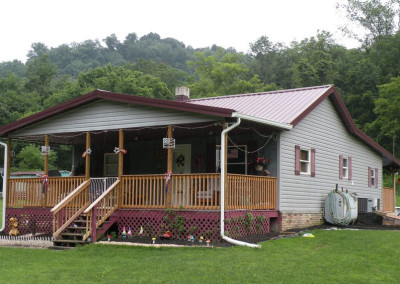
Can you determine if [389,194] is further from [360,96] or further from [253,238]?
[360,96]

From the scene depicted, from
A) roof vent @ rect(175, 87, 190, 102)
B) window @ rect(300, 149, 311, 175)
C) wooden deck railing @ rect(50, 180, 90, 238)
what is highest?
roof vent @ rect(175, 87, 190, 102)

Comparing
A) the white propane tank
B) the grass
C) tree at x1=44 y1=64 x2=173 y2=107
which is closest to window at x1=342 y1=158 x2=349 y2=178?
the white propane tank

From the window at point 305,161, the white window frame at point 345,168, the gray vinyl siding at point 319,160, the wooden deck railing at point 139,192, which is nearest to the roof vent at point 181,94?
the gray vinyl siding at point 319,160

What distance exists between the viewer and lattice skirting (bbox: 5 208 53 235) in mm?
16516

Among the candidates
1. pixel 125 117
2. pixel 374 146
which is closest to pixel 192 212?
pixel 125 117

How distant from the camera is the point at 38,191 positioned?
16.9 meters

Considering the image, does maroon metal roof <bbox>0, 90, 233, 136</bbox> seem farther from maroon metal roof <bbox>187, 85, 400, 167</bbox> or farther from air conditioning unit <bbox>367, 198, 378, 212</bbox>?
air conditioning unit <bbox>367, 198, 378, 212</bbox>

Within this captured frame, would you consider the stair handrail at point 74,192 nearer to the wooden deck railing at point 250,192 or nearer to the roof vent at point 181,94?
the wooden deck railing at point 250,192

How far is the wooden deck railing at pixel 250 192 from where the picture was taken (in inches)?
544

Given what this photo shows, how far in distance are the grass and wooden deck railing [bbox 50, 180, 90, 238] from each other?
49.0 inches

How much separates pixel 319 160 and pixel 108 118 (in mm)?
7726

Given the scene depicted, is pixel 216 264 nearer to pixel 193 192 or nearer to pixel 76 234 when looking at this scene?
pixel 193 192

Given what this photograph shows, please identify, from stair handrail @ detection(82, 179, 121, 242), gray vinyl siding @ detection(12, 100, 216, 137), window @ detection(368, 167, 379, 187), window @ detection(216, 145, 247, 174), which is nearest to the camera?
stair handrail @ detection(82, 179, 121, 242)

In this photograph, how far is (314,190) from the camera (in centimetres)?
1820
